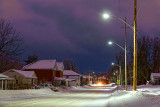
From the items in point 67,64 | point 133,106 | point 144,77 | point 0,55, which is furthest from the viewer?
point 67,64

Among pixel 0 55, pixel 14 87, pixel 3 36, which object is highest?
pixel 3 36

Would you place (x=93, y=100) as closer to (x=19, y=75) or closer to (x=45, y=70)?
(x=19, y=75)

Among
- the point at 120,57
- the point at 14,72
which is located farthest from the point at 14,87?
the point at 120,57

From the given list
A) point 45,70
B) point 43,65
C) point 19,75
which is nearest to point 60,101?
point 19,75

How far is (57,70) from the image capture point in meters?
102

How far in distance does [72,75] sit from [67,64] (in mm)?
62876

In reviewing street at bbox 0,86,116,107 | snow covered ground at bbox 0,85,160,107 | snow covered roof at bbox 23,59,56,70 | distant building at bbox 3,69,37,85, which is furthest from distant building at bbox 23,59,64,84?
street at bbox 0,86,116,107

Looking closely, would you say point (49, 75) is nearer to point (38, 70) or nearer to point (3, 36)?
point (38, 70)

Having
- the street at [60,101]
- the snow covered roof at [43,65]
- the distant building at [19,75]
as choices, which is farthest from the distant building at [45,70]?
the street at [60,101]

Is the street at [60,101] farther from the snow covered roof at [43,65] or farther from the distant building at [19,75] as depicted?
the snow covered roof at [43,65]

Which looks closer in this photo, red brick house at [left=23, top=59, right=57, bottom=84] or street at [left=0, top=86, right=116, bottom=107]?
street at [left=0, top=86, right=116, bottom=107]

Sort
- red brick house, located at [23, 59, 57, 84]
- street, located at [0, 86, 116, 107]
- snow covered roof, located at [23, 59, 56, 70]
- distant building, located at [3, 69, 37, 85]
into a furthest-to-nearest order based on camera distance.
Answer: snow covered roof, located at [23, 59, 56, 70] → red brick house, located at [23, 59, 57, 84] → distant building, located at [3, 69, 37, 85] → street, located at [0, 86, 116, 107]

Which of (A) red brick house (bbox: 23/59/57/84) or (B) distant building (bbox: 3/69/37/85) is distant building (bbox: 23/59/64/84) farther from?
(B) distant building (bbox: 3/69/37/85)

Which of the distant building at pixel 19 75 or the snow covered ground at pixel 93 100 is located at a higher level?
the distant building at pixel 19 75
